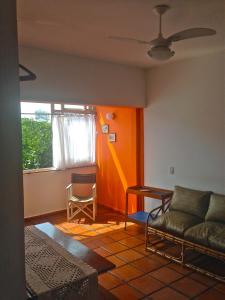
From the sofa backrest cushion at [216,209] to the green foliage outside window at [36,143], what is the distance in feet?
10.4

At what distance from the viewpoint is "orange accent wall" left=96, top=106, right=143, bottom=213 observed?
4.87m

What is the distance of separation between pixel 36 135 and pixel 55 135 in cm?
36

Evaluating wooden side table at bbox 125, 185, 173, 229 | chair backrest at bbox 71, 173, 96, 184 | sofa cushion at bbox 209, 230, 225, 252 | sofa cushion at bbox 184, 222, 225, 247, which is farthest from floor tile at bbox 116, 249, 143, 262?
chair backrest at bbox 71, 173, 96, 184

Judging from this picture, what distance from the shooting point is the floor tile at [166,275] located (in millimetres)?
2938

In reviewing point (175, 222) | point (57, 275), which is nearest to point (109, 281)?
point (175, 222)

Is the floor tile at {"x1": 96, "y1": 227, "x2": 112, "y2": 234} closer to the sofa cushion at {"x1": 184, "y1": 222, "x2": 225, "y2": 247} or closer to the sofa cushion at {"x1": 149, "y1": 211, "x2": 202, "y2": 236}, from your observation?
the sofa cushion at {"x1": 149, "y1": 211, "x2": 202, "y2": 236}

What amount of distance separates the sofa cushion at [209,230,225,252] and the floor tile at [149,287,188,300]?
2.07 feet

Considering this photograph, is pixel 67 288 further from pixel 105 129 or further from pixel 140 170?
pixel 105 129

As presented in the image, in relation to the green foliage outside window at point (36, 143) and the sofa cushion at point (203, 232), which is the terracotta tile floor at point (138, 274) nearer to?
the sofa cushion at point (203, 232)

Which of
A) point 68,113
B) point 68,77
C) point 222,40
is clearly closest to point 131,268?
point 68,77

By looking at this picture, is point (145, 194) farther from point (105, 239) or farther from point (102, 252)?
point (102, 252)

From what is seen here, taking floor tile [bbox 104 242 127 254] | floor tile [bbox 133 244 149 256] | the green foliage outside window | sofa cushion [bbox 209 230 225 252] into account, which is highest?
the green foliage outside window

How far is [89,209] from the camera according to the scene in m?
5.30

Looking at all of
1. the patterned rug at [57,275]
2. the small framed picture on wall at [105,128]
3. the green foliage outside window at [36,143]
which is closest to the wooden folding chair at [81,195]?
the green foliage outside window at [36,143]
